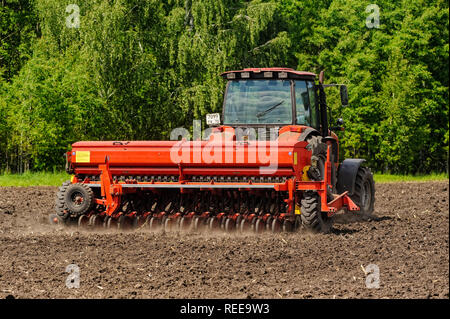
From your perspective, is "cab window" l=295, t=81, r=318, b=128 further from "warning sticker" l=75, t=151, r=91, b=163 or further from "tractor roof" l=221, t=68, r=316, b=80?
"warning sticker" l=75, t=151, r=91, b=163

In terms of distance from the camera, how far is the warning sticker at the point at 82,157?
11828 mm

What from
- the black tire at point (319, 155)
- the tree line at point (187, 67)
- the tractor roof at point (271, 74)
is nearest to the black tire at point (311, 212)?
the black tire at point (319, 155)

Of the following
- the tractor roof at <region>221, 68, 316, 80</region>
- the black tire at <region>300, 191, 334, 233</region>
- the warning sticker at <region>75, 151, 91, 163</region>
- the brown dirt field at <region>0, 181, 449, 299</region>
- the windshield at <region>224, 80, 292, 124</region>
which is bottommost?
the brown dirt field at <region>0, 181, 449, 299</region>

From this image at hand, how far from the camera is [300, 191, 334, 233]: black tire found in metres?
10.7

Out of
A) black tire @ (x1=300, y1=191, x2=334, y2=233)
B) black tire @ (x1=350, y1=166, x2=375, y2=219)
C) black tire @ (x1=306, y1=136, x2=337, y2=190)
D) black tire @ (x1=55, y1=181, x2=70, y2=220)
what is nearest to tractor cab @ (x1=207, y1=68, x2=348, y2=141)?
black tire @ (x1=306, y1=136, x2=337, y2=190)

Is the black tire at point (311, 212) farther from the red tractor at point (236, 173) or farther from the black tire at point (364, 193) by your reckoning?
the black tire at point (364, 193)

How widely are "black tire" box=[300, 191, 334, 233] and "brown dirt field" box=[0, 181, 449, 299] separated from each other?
0.62 feet

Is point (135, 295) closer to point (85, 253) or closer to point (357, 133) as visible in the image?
point (85, 253)

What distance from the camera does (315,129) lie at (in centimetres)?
1234

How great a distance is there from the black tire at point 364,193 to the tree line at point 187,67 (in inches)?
408

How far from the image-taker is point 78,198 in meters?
11.8

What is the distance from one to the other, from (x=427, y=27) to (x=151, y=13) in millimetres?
12023

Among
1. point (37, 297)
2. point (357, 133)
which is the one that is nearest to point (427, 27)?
point (357, 133)

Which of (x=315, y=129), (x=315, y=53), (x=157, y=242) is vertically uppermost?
(x=315, y=53)
